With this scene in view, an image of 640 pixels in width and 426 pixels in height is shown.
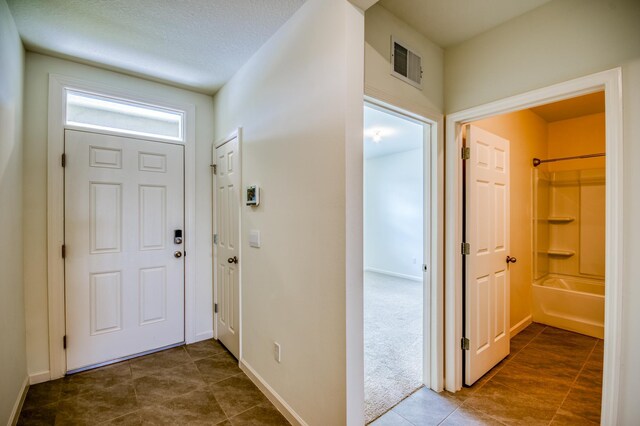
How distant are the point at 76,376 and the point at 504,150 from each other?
4262 millimetres

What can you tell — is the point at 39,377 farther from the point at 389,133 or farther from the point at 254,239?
the point at 389,133

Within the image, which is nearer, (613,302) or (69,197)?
(613,302)

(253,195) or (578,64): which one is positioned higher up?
(578,64)

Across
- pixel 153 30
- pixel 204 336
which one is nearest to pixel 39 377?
pixel 204 336

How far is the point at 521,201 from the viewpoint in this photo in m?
3.38

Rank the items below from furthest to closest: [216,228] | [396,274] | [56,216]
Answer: [396,274]
[216,228]
[56,216]

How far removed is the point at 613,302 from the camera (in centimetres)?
147

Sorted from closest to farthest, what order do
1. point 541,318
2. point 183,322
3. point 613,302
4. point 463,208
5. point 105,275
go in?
point 613,302, point 463,208, point 105,275, point 183,322, point 541,318

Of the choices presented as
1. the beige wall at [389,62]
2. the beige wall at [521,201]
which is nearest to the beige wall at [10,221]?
the beige wall at [389,62]

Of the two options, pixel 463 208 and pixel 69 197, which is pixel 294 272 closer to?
pixel 463 208

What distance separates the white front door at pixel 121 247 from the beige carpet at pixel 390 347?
201 centimetres

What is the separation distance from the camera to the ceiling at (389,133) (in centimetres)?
396

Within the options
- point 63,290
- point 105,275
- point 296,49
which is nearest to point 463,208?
point 296,49

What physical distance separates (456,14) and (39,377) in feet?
13.6
